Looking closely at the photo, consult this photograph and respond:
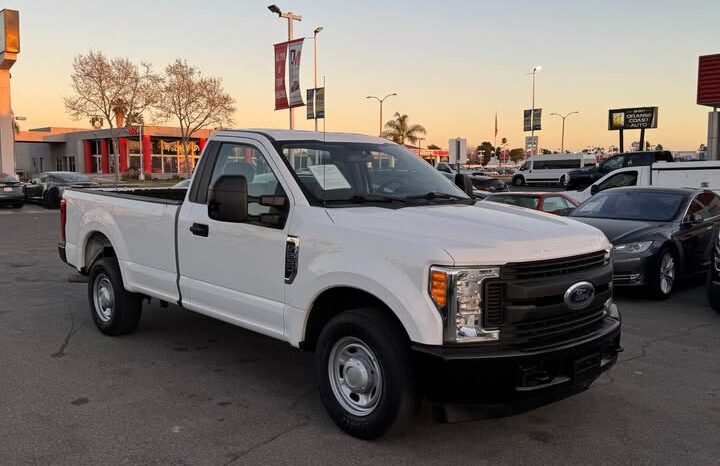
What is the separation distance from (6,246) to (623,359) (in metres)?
12.8

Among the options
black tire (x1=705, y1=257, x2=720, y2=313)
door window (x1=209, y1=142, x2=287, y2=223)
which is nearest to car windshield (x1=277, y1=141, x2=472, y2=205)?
door window (x1=209, y1=142, x2=287, y2=223)

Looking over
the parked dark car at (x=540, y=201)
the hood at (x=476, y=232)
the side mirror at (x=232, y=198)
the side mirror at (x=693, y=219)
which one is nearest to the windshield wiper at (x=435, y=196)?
the hood at (x=476, y=232)

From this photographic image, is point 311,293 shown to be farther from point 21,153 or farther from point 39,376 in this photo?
point 21,153

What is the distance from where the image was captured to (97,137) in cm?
6500

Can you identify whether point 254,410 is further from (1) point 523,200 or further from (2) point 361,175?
(1) point 523,200

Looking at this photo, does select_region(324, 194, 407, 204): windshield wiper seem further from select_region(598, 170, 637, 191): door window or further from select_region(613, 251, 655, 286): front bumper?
select_region(598, 170, 637, 191): door window

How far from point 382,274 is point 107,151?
222 ft

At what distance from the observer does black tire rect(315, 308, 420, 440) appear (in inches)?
144

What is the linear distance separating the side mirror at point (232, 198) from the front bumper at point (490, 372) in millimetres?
1584

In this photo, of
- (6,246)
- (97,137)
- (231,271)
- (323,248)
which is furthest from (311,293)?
(97,137)

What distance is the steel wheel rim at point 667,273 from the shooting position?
8.42 metres

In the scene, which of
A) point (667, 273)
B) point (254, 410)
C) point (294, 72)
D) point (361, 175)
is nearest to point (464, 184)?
point (361, 175)

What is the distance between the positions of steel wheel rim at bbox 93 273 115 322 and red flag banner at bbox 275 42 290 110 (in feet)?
57.4

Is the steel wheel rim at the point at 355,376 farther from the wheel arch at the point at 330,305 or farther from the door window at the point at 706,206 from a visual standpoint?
the door window at the point at 706,206
